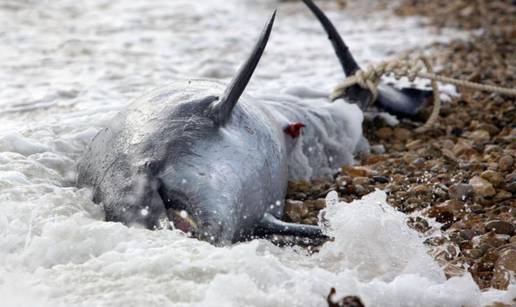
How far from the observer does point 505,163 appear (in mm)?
4969

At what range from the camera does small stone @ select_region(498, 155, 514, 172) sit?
493 centimetres

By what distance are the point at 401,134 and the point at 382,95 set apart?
43cm

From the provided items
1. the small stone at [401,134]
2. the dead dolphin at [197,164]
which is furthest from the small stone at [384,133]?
the dead dolphin at [197,164]

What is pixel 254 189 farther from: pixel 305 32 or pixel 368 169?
pixel 305 32

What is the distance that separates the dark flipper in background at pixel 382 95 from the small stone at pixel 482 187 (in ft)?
4.97

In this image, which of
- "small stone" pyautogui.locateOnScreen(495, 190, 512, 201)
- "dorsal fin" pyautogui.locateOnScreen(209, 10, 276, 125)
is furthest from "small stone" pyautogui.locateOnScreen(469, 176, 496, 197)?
"dorsal fin" pyautogui.locateOnScreen(209, 10, 276, 125)

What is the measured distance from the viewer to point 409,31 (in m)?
10.0

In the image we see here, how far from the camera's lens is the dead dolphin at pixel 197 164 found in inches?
137

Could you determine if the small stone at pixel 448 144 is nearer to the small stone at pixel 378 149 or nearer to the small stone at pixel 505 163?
the small stone at pixel 378 149

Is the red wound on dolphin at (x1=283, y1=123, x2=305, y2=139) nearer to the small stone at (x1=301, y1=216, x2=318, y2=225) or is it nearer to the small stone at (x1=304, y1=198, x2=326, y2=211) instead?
the small stone at (x1=304, y1=198, x2=326, y2=211)

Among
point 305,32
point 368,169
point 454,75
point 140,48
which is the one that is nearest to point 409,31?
point 305,32

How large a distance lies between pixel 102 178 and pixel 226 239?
74cm

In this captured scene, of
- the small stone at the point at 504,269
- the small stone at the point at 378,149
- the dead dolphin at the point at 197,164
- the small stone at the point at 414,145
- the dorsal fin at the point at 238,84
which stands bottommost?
the small stone at the point at 378,149

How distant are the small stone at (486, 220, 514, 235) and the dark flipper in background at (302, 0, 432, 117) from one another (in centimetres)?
217
